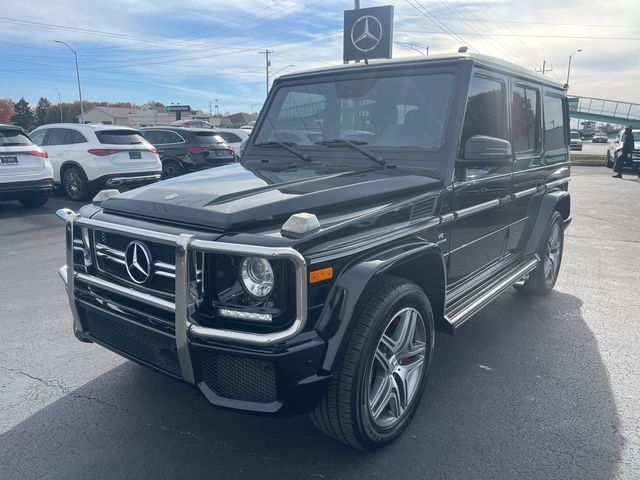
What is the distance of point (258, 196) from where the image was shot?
2760mm

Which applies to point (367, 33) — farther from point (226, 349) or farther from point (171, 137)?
point (171, 137)

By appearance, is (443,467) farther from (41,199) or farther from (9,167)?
(41,199)

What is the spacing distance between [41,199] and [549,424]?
36.3ft

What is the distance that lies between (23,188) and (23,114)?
294ft

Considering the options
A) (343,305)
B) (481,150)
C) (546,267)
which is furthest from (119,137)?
(343,305)

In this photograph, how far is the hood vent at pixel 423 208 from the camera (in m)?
3.03

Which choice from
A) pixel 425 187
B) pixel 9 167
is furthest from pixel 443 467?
pixel 9 167

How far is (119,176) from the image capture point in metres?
11.6

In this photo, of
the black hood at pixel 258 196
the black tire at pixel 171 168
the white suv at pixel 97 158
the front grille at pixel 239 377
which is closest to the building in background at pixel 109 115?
the black tire at pixel 171 168

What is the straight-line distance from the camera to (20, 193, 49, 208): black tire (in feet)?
36.1

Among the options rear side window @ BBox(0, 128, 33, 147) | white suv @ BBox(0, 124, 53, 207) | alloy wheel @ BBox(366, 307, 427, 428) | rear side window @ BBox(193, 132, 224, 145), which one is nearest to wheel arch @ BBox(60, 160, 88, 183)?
white suv @ BBox(0, 124, 53, 207)

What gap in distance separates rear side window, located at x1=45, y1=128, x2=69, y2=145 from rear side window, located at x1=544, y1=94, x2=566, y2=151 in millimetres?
10617

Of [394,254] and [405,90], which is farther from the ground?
[405,90]

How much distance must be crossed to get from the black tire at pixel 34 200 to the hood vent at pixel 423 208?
1016cm
